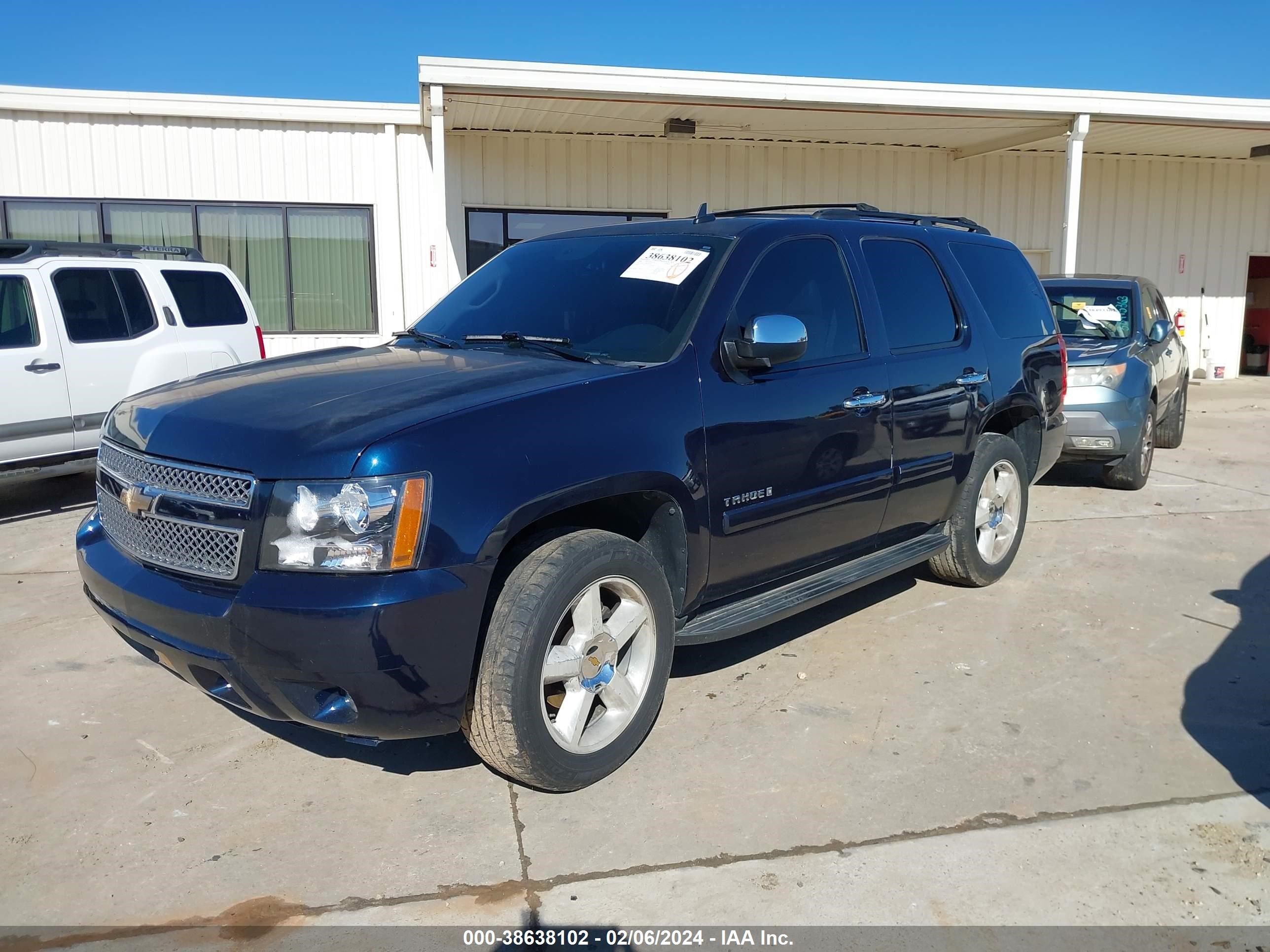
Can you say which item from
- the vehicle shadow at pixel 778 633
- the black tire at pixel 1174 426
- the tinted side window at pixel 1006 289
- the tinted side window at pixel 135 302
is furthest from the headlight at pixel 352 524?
the black tire at pixel 1174 426

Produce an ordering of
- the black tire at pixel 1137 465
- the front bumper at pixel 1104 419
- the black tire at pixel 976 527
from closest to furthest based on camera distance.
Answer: the black tire at pixel 976 527, the front bumper at pixel 1104 419, the black tire at pixel 1137 465

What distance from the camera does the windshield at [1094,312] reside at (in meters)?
8.53

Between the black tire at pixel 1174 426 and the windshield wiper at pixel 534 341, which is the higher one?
the windshield wiper at pixel 534 341

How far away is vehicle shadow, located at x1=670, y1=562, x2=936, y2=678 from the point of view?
460 centimetres

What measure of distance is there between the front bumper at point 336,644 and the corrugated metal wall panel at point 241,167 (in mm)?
11084

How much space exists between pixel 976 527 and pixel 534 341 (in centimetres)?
285

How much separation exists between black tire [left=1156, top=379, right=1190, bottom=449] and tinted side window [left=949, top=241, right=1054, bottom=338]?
540 centimetres

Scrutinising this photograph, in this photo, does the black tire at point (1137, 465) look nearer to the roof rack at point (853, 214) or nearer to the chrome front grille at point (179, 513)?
the roof rack at point (853, 214)

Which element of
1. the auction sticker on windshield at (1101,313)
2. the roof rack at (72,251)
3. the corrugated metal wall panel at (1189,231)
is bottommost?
the auction sticker on windshield at (1101,313)

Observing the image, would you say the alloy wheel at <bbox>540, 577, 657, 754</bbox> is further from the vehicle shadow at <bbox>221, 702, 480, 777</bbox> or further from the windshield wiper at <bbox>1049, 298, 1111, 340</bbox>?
the windshield wiper at <bbox>1049, 298, 1111, 340</bbox>

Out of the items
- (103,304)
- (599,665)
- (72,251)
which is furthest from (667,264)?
(72,251)

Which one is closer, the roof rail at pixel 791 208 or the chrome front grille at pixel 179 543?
the chrome front grille at pixel 179 543

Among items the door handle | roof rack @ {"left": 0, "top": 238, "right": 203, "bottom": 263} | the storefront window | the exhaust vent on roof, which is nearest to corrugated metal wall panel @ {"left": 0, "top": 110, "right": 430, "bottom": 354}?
the storefront window

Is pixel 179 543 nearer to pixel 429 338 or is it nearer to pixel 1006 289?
pixel 429 338
